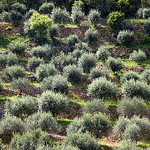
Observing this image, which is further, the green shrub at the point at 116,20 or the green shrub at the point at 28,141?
the green shrub at the point at 116,20

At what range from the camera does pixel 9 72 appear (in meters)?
33.8

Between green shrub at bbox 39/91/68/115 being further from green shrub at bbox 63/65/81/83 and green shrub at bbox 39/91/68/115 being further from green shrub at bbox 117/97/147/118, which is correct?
green shrub at bbox 63/65/81/83

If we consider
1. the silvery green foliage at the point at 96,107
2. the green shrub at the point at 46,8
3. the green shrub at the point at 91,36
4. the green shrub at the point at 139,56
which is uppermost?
the green shrub at the point at 46,8

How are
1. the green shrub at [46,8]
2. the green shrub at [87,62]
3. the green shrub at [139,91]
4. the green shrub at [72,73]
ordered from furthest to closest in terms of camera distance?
the green shrub at [46,8], the green shrub at [87,62], the green shrub at [72,73], the green shrub at [139,91]

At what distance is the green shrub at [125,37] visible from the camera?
153 ft

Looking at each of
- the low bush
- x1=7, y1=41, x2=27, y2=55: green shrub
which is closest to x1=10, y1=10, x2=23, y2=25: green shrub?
x1=7, y1=41, x2=27, y2=55: green shrub

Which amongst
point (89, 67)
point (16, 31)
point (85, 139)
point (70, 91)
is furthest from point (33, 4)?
point (85, 139)

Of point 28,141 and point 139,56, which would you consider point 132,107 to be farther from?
point 139,56

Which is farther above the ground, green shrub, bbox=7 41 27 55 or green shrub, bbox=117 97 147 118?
green shrub, bbox=7 41 27 55

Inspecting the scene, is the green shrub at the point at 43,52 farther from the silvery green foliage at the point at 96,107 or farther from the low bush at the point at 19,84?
the silvery green foliage at the point at 96,107

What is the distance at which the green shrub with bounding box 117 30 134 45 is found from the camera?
153 feet

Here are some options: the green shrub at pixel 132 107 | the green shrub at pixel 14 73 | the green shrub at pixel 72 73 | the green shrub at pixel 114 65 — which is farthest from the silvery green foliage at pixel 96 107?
the green shrub at pixel 14 73

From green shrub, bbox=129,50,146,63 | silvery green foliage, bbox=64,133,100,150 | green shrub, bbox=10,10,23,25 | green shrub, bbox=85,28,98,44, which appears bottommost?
silvery green foliage, bbox=64,133,100,150

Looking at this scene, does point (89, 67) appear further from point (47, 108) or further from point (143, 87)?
point (47, 108)
